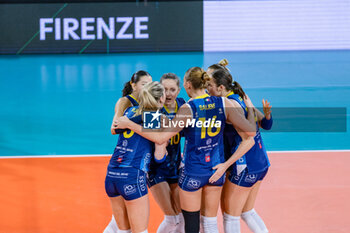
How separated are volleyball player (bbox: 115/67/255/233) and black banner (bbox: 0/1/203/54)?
1676cm

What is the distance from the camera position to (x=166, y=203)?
498 cm

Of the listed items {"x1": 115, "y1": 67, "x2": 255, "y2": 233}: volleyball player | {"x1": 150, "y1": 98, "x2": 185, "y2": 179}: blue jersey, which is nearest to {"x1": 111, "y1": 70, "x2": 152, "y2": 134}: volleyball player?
{"x1": 150, "y1": 98, "x2": 185, "y2": 179}: blue jersey

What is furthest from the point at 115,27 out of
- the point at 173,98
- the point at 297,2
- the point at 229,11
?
the point at 173,98

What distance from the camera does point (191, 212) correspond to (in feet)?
15.1

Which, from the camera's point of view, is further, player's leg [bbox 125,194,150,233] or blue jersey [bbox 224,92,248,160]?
blue jersey [bbox 224,92,248,160]

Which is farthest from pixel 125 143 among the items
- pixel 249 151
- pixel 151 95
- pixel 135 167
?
pixel 249 151

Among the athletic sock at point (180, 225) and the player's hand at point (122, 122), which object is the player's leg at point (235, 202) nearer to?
the athletic sock at point (180, 225)

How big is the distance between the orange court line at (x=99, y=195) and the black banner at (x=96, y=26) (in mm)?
13010

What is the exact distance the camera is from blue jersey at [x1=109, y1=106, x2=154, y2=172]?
4.54 meters

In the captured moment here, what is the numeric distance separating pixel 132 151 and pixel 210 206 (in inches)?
36.9

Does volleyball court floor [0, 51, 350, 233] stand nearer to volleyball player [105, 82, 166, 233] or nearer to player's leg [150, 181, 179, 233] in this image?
player's leg [150, 181, 179, 233]

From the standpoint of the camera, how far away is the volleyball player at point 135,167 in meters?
4.48

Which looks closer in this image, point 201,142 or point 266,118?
point 201,142

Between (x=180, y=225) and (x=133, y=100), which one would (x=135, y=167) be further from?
(x=180, y=225)
